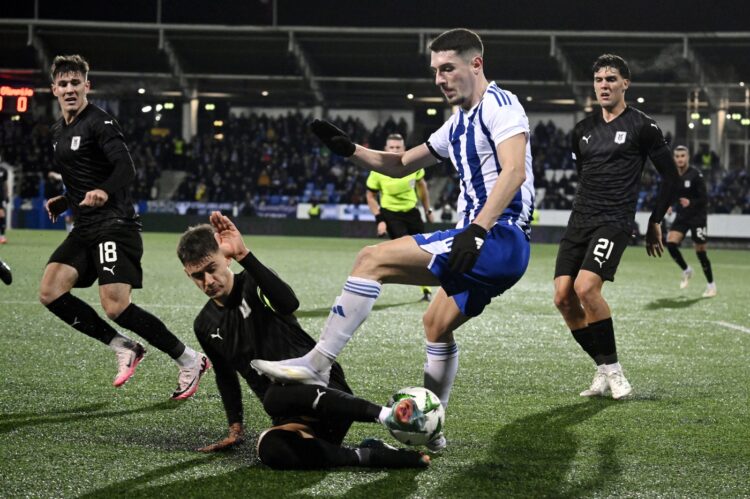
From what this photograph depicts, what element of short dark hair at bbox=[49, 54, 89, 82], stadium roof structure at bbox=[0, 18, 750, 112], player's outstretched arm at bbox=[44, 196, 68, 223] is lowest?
player's outstretched arm at bbox=[44, 196, 68, 223]

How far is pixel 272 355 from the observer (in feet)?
14.9

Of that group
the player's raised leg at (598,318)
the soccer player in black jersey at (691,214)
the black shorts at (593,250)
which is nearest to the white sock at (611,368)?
the player's raised leg at (598,318)

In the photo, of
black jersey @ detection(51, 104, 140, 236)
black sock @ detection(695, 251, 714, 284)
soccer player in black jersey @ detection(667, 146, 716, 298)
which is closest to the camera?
black jersey @ detection(51, 104, 140, 236)

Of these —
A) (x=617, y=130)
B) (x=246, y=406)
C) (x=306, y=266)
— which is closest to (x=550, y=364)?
(x=617, y=130)

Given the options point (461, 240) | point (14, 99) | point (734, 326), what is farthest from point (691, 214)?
point (14, 99)

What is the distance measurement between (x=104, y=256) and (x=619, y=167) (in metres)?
3.51

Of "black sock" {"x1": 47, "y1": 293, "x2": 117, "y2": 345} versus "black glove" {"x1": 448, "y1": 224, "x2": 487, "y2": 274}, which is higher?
"black glove" {"x1": 448, "y1": 224, "x2": 487, "y2": 274}

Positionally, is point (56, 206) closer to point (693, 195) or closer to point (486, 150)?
point (486, 150)

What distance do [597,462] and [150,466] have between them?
2010 mm

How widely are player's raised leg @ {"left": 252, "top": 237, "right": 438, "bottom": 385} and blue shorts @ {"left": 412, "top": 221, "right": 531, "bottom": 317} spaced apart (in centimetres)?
6

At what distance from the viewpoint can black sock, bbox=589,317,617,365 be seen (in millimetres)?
6645

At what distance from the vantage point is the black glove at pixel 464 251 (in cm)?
424

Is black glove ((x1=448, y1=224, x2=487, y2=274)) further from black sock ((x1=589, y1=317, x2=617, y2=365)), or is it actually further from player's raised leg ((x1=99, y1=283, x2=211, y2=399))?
black sock ((x1=589, y1=317, x2=617, y2=365))

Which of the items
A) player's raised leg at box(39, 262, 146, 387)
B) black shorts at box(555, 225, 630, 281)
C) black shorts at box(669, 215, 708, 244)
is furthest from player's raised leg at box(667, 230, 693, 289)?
player's raised leg at box(39, 262, 146, 387)
